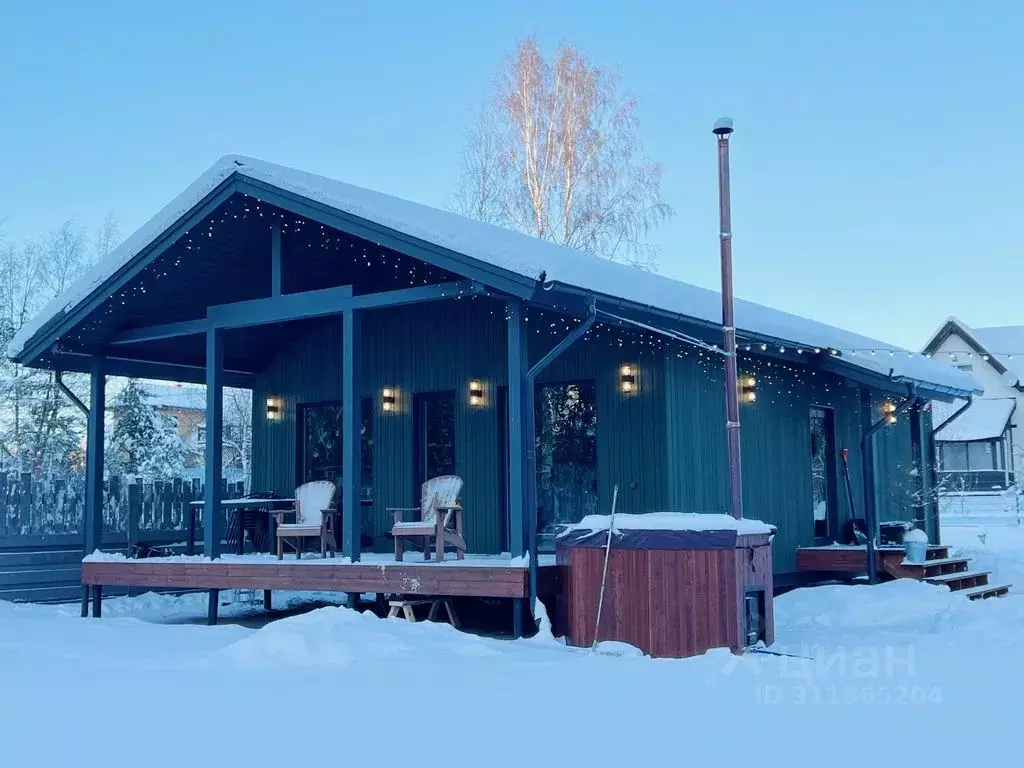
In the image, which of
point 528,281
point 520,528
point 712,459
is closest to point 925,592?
point 712,459

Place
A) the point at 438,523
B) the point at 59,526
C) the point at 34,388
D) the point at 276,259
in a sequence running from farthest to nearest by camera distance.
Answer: the point at 34,388 < the point at 59,526 < the point at 276,259 < the point at 438,523

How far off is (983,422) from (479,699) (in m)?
30.7

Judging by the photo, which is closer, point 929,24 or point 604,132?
point 929,24

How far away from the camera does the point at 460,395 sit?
11016 millimetres

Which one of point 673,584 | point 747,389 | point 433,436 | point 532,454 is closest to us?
point 673,584

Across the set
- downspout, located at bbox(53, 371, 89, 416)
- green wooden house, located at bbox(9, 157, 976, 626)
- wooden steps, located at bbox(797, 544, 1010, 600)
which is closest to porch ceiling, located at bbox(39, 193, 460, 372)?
green wooden house, located at bbox(9, 157, 976, 626)

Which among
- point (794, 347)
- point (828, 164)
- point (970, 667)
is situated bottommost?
point (970, 667)

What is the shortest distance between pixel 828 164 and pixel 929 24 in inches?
184

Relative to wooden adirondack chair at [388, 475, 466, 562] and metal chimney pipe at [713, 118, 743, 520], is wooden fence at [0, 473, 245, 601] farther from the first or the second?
metal chimney pipe at [713, 118, 743, 520]

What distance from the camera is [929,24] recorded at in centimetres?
1705

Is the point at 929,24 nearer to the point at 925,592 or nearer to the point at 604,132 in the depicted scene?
the point at 604,132

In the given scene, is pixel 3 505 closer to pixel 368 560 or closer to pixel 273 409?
pixel 273 409

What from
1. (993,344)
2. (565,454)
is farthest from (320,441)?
(993,344)

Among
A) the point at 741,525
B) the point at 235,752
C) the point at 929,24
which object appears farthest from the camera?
the point at 929,24
